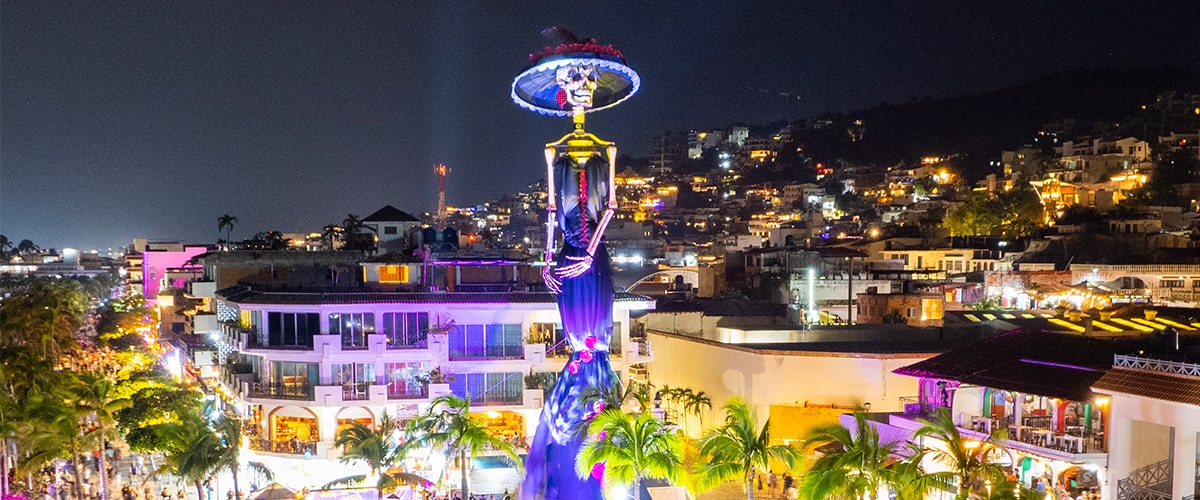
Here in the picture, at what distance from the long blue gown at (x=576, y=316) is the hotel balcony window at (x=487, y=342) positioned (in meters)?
12.1

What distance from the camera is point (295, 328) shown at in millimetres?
31766

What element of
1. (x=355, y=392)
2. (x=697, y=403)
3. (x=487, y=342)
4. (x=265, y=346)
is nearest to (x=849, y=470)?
(x=697, y=403)

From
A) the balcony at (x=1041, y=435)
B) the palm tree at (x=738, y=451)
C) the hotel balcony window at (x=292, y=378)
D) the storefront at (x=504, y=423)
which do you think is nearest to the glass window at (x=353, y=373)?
the hotel balcony window at (x=292, y=378)

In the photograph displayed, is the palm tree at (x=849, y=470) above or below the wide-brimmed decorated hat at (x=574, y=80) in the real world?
below

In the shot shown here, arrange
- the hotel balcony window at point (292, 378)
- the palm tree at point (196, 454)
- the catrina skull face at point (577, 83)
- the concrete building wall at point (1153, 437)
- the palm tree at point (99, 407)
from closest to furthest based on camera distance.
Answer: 1. the concrete building wall at point (1153, 437)
2. the catrina skull face at point (577, 83)
3. the palm tree at point (196, 454)
4. the palm tree at point (99, 407)
5. the hotel balcony window at point (292, 378)

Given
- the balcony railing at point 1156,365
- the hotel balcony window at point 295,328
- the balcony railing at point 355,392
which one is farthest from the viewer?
the hotel balcony window at point 295,328

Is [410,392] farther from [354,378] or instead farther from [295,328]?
[295,328]

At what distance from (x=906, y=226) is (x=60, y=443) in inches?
2629

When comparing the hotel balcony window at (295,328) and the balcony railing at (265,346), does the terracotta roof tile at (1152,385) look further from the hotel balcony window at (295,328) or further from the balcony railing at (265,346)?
the balcony railing at (265,346)

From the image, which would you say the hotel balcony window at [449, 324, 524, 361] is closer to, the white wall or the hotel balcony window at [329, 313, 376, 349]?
the hotel balcony window at [329, 313, 376, 349]

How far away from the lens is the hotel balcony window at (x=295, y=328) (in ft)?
104

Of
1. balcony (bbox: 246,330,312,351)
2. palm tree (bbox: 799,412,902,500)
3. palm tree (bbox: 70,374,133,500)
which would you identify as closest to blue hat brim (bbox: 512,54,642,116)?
palm tree (bbox: 799,412,902,500)

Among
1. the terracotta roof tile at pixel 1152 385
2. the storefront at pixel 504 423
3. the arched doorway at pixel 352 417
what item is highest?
the terracotta roof tile at pixel 1152 385

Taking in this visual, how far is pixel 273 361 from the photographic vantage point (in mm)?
31938
